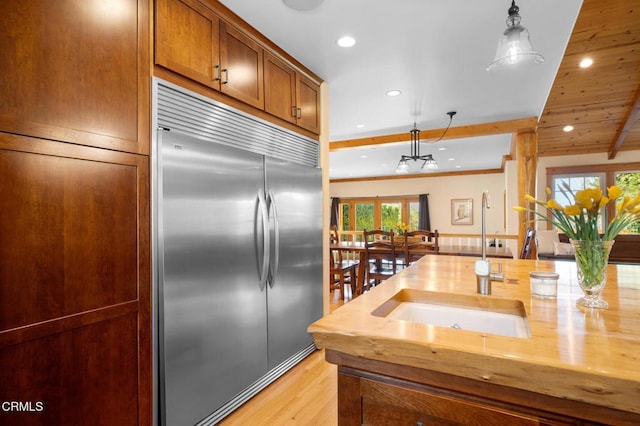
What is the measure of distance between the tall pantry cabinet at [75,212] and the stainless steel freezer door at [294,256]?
3.14ft

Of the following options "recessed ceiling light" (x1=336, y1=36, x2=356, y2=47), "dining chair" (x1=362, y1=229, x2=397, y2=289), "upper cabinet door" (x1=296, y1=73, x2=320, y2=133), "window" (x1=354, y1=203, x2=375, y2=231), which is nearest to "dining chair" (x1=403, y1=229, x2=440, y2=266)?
"dining chair" (x1=362, y1=229, x2=397, y2=289)

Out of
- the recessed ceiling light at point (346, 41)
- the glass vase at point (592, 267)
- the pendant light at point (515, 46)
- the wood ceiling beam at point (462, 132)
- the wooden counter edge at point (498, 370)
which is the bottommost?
the wooden counter edge at point (498, 370)

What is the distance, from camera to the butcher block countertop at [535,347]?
704 millimetres

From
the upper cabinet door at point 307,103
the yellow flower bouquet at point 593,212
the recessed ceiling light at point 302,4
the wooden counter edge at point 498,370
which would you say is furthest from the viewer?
the upper cabinet door at point 307,103

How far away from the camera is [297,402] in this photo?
218 centimetres

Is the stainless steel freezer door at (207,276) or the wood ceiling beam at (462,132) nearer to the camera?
the stainless steel freezer door at (207,276)

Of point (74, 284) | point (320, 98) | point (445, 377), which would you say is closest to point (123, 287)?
point (74, 284)

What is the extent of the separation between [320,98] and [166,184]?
1925 mm

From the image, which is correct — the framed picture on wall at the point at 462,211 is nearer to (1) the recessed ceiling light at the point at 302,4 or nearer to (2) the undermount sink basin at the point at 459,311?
(1) the recessed ceiling light at the point at 302,4

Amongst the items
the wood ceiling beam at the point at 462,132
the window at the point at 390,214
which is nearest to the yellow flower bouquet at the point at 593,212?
the wood ceiling beam at the point at 462,132

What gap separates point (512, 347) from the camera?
2.68 ft

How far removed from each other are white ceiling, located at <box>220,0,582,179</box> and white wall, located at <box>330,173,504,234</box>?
5.43 meters

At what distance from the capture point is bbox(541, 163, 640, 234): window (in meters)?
6.38

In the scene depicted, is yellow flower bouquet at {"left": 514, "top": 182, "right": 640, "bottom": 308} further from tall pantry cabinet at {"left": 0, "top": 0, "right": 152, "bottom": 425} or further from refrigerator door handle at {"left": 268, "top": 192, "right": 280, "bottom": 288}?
tall pantry cabinet at {"left": 0, "top": 0, "right": 152, "bottom": 425}
